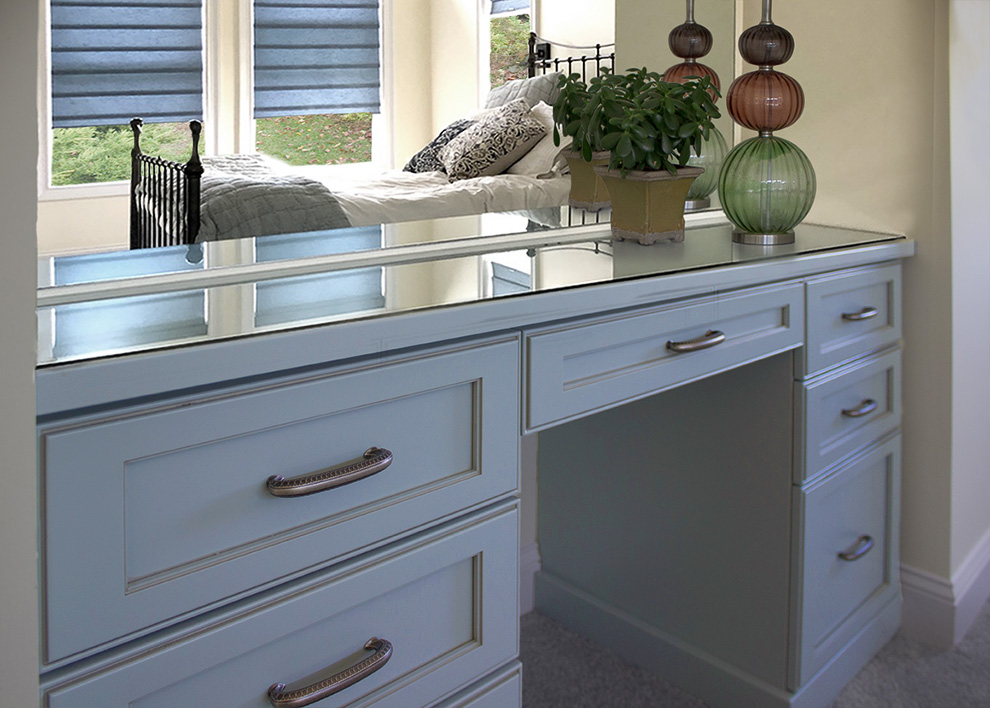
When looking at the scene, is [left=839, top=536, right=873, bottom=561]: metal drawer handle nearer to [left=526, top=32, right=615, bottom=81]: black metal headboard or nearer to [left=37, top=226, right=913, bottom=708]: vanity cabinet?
[left=37, top=226, right=913, bottom=708]: vanity cabinet

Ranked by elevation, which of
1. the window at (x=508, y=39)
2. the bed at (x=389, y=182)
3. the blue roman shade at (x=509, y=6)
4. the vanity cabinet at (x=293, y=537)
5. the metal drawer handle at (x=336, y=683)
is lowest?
the metal drawer handle at (x=336, y=683)

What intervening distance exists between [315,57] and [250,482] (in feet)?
1.54

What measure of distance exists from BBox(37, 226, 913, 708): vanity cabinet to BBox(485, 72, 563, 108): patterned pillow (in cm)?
23

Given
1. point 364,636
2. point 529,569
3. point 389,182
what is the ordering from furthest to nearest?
point 529,569 < point 389,182 < point 364,636

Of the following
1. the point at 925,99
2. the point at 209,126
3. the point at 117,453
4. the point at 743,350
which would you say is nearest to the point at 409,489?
the point at 117,453

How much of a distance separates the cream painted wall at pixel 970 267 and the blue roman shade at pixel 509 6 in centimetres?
91

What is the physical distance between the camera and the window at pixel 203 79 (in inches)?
32.3

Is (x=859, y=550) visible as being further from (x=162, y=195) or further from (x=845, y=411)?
(x=162, y=195)

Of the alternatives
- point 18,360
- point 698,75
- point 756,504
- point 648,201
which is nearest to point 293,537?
→ point 18,360

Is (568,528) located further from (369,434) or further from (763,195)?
(369,434)

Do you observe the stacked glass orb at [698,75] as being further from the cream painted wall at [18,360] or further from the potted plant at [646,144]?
the cream painted wall at [18,360]

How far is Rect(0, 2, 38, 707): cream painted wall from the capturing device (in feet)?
1.93

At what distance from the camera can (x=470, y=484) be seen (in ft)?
3.37

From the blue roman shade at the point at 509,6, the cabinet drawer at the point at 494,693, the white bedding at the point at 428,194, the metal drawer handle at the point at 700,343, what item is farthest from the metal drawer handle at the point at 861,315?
the cabinet drawer at the point at 494,693
